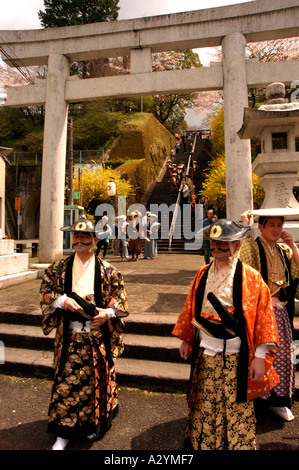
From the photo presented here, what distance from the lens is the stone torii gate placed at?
23.4ft

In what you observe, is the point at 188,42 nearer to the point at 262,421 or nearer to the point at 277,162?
the point at 277,162

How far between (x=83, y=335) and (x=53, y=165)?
6600 millimetres

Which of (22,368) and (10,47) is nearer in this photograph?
(22,368)

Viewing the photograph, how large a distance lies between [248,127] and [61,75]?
579 cm

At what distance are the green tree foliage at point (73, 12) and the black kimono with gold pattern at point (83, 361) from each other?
1222 inches

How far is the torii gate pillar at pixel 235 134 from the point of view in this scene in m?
7.15

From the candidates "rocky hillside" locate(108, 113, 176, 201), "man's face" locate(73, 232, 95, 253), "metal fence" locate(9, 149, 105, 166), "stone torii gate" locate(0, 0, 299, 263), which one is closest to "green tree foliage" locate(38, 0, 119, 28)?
"rocky hillside" locate(108, 113, 176, 201)

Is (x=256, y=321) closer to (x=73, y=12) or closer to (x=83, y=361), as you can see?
(x=83, y=361)

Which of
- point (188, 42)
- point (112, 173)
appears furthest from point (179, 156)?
point (188, 42)

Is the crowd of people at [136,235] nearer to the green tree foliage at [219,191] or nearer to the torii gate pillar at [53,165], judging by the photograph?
the torii gate pillar at [53,165]

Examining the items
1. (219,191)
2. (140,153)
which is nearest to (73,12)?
(140,153)

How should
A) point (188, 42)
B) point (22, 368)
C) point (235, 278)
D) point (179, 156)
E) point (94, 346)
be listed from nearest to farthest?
point (235, 278), point (94, 346), point (22, 368), point (188, 42), point (179, 156)

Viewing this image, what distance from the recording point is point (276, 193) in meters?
4.63

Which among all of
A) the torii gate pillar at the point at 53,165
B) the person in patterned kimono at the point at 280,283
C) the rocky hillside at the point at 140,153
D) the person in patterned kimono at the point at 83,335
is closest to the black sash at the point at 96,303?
the person in patterned kimono at the point at 83,335
